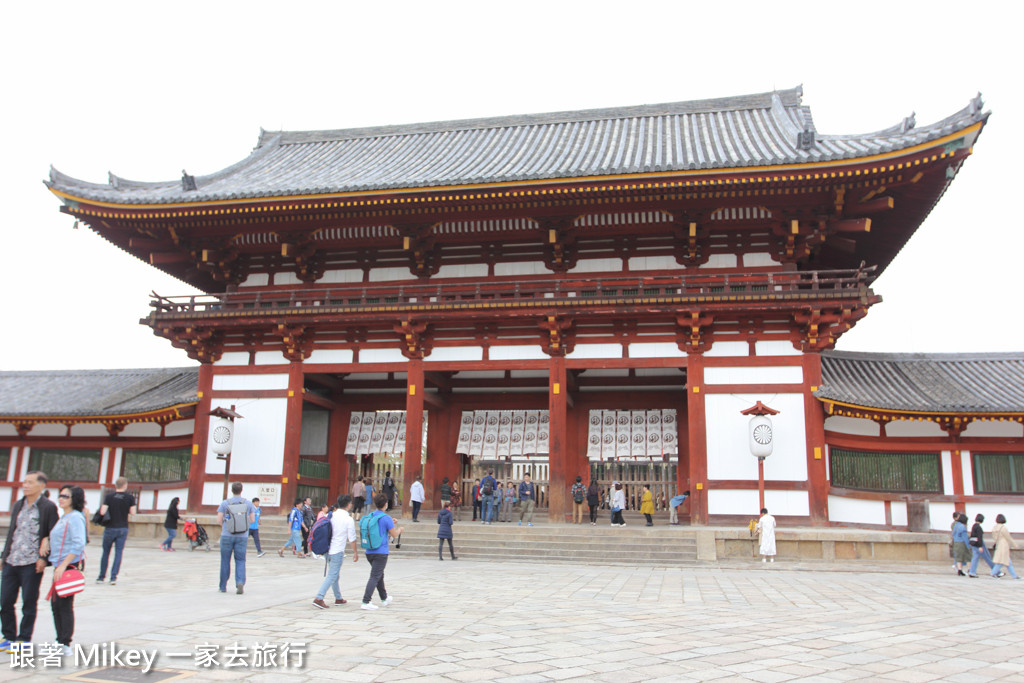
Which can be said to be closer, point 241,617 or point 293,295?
point 241,617

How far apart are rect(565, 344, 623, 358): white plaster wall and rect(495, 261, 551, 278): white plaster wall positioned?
2549mm

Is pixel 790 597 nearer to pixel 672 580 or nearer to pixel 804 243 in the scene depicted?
pixel 672 580

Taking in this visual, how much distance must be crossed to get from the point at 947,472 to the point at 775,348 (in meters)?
5.08

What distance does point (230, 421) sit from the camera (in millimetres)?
18875

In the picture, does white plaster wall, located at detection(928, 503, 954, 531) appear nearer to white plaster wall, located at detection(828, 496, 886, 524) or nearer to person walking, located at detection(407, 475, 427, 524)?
white plaster wall, located at detection(828, 496, 886, 524)

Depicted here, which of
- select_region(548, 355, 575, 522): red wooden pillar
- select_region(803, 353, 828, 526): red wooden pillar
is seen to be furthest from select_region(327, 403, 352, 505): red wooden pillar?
select_region(803, 353, 828, 526): red wooden pillar

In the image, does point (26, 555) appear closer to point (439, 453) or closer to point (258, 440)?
point (258, 440)

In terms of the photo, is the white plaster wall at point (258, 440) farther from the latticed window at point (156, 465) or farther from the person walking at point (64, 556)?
the person walking at point (64, 556)

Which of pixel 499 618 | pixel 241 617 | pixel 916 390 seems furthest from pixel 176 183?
pixel 916 390

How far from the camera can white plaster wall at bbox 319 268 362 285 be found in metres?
20.4

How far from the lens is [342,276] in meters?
20.5

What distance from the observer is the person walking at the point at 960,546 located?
13.9m

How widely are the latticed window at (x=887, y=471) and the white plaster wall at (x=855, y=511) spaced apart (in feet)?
2.21

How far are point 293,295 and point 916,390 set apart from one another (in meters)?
16.4
